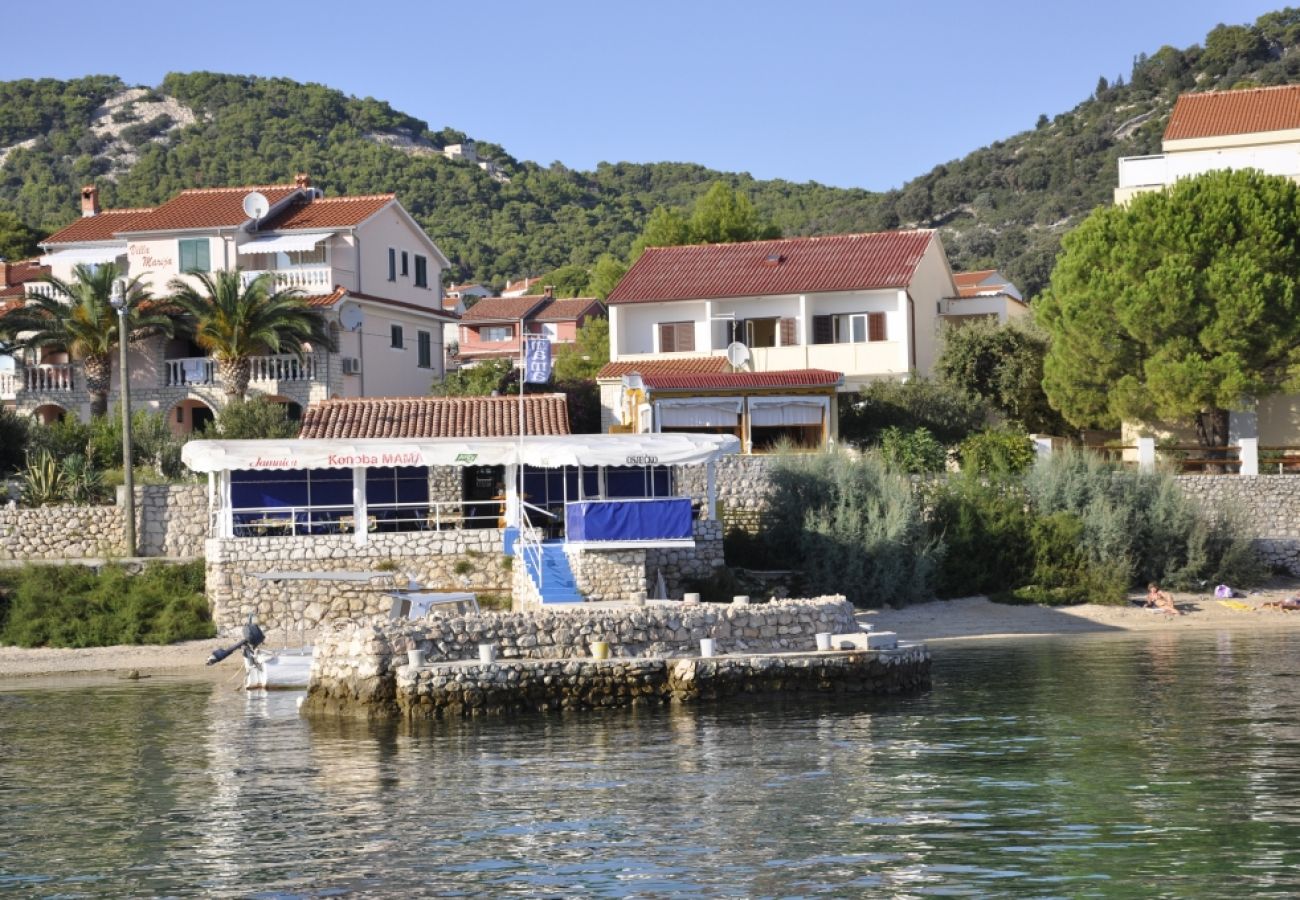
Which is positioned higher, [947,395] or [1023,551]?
[947,395]

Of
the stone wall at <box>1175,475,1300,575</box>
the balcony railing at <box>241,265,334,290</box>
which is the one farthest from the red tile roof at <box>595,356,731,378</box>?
the stone wall at <box>1175,475,1300,575</box>

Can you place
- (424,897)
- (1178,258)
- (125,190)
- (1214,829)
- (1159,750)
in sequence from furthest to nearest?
1. (125,190)
2. (1178,258)
3. (1159,750)
4. (1214,829)
5. (424,897)

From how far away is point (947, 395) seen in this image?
4941cm

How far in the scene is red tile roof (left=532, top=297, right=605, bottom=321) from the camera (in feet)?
299

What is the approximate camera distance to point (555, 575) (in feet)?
106

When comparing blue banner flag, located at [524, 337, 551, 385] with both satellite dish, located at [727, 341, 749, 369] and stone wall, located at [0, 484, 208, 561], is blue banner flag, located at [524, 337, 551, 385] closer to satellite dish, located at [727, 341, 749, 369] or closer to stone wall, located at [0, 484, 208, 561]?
stone wall, located at [0, 484, 208, 561]

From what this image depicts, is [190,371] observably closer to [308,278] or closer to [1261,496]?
[308,278]

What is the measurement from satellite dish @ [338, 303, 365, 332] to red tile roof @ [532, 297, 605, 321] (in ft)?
122

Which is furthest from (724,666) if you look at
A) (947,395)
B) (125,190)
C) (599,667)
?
(125,190)

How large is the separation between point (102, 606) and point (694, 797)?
69.4ft

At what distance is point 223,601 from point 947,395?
23746 millimetres

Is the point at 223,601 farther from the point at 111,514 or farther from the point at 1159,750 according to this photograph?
the point at 1159,750

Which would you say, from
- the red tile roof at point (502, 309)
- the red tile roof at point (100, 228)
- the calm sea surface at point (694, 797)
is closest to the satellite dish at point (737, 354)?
the red tile roof at point (100, 228)

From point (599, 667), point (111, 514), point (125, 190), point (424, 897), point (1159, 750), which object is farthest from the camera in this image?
point (125, 190)
